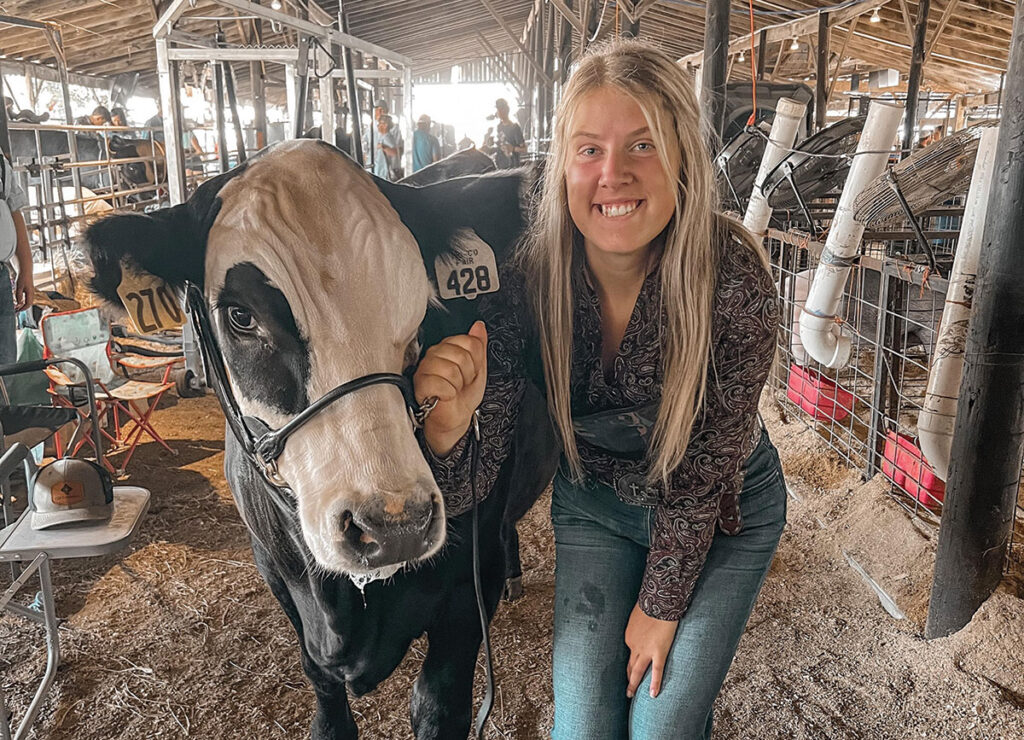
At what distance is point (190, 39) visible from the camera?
5.76 meters

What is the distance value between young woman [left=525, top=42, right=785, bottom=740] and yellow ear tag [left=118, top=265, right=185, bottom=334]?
620 millimetres

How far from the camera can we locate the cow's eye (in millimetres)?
1178

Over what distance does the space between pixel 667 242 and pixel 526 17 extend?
21.2 metres

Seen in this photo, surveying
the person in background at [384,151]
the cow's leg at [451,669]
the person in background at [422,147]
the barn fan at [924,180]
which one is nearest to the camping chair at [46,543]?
the cow's leg at [451,669]

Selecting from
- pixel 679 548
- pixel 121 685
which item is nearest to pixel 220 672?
pixel 121 685

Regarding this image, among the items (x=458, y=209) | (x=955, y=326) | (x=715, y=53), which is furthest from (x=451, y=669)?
(x=715, y=53)

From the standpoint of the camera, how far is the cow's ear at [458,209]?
1.38 m

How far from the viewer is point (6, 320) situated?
3.42m

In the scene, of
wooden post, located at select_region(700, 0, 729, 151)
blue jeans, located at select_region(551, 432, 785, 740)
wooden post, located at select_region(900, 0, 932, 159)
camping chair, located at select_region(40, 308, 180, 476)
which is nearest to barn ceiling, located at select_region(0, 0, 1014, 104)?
wooden post, located at select_region(900, 0, 932, 159)

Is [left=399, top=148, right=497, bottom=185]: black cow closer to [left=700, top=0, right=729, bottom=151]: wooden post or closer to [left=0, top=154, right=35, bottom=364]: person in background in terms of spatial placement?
[left=0, top=154, right=35, bottom=364]: person in background

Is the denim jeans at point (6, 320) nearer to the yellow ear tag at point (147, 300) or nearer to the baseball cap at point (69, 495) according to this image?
the baseball cap at point (69, 495)

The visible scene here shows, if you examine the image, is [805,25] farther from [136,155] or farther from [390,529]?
[390,529]

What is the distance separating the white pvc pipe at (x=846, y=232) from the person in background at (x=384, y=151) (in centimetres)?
692

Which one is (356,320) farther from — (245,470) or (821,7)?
(821,7)
